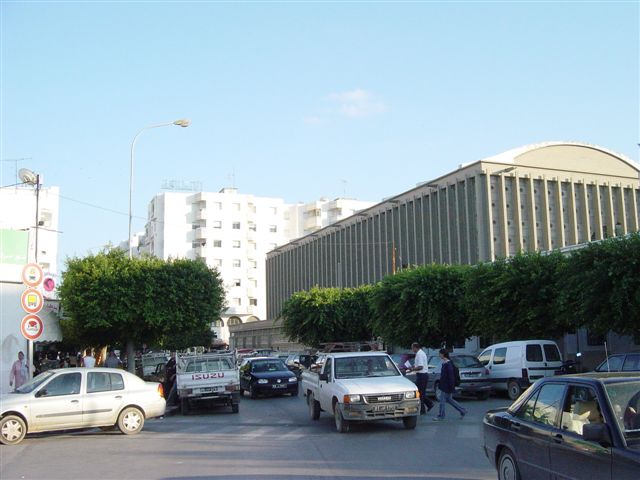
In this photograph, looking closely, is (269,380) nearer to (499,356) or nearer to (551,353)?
(499,356)

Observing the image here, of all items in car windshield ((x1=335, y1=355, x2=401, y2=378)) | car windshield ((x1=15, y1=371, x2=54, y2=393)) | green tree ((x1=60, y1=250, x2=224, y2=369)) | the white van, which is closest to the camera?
car windshield ((x1=15, y1=371, x2=54, y2=393))

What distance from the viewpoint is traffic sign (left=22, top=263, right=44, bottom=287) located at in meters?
17.0

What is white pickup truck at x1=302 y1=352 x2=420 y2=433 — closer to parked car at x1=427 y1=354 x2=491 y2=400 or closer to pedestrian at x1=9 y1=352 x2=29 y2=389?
parked car at x1=427 y1=354 x2=491 y2=400

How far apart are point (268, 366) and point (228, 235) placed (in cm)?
6877

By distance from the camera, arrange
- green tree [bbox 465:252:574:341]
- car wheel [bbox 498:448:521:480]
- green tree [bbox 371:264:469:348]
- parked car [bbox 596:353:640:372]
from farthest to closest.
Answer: green tree [bbox 371:264:469:348]
green tree [bbox 465:252:574:341]
parked car [bbox 596:353:640:372]
car wheel [bbox 498:448:521:480]

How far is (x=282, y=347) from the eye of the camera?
262 ft

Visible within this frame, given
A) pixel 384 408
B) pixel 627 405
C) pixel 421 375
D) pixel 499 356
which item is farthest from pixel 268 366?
pixel 627 405

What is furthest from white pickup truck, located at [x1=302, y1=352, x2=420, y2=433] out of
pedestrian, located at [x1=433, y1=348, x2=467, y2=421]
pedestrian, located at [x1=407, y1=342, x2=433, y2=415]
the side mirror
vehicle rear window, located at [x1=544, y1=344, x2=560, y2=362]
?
vehicle rear window, located at [x1=544, y1=344, x2=560, y2=362]

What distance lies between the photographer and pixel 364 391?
13.6 m

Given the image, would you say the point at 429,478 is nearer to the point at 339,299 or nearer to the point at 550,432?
the point at 550,432

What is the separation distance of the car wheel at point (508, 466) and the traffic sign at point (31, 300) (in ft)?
A: 42.7

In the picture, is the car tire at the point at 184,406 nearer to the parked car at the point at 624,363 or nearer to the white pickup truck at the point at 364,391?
the white pickup truck at the point at 364,391

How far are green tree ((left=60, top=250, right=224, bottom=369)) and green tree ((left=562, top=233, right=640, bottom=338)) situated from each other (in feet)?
50.7

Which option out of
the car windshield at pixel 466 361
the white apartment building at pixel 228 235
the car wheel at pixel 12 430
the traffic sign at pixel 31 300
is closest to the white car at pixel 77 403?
the car wheel at pixel 12 430
